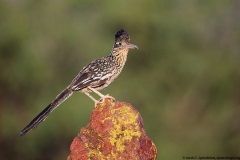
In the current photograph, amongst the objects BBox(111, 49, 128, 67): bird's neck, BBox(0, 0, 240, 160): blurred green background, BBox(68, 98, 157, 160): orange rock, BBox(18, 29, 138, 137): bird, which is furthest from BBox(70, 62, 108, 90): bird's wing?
BBox(0, 0, 240, 160): blurred green background

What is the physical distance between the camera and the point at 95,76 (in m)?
8.88

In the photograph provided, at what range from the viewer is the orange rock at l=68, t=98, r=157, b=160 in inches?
285

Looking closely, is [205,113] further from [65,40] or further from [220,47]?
[65,40]

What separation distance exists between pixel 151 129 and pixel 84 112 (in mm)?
2765

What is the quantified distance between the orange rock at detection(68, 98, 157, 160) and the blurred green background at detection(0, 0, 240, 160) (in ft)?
50.1

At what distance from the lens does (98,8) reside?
30359 millimetres

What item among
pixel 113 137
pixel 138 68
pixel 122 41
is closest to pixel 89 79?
pixel 122 41

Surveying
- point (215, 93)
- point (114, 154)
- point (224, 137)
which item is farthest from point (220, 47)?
point (114, 154)

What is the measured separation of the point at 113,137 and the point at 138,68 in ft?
68.5

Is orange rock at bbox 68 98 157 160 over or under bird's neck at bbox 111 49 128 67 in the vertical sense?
under

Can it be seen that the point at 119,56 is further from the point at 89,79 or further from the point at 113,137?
the point at 113,137

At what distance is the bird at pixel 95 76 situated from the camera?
8766 millimetres

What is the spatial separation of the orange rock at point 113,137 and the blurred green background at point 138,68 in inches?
602

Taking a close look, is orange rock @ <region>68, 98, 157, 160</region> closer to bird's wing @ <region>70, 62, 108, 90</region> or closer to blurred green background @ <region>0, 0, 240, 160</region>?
bird's wing @ <region>70, 62, 108, 90</region>
